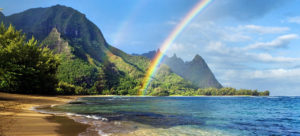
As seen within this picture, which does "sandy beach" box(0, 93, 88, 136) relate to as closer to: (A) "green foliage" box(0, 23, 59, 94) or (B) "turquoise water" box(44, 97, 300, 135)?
(B) "turquoise water" box(44, 97, 300, 135)

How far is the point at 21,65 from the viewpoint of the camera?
163 ft

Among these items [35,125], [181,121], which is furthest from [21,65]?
[181,121]

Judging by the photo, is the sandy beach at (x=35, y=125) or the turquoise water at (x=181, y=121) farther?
the turquoise water at (x=181, y=121)

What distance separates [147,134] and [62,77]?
201m

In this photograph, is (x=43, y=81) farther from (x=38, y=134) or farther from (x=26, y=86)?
(x=38, y=134)

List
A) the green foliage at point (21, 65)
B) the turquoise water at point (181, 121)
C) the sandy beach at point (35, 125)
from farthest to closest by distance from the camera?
the green foliage at point (21, 65)
the turquoise water at point (181, 121)
the sandy beach at point (35, 125)

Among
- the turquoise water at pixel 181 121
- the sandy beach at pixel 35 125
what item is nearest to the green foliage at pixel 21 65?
the turquoise water at pixel 181 121

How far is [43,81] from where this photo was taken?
64.6m

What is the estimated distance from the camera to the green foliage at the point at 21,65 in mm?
42206

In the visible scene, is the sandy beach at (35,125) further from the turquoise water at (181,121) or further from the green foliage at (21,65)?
the green foliage at (21,65)

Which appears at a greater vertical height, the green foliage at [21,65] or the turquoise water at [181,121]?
the green foliage at [21,65]

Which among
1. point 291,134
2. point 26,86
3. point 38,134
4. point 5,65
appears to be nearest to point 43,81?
point 26,86

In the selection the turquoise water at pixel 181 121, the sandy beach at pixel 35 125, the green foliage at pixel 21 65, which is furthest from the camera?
the green foliage at pixel 21 65

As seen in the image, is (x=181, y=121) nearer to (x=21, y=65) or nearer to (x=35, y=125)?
(x=35, y=125)
